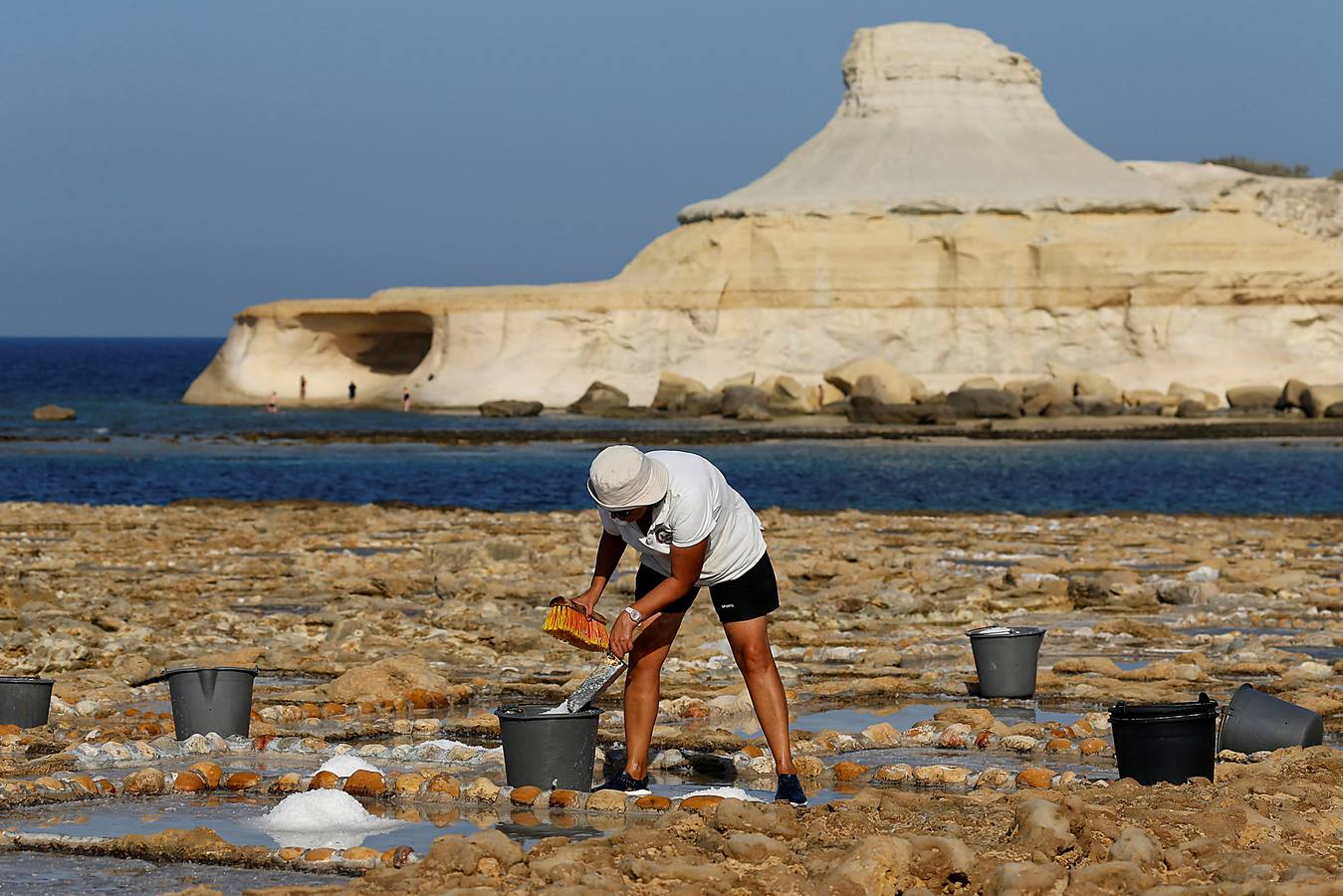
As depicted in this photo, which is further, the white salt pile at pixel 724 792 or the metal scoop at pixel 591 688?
the metal scoop at pixel 591 688

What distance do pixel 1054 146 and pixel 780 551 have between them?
59.9 meters

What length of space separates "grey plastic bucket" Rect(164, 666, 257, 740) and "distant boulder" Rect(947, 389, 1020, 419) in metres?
47.9

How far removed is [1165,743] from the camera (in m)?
7.03

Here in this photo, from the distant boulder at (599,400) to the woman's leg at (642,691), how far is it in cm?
5079

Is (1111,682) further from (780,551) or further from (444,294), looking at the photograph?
(444,294)

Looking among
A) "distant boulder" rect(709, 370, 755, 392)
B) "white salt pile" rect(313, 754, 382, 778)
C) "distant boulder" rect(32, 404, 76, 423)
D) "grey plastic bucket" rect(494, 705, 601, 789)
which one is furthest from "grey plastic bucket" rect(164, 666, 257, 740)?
"distant boulder" rect(32, 404, 76, 423)

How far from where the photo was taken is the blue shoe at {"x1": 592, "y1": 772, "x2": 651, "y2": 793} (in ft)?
23.5

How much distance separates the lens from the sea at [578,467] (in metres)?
32.1

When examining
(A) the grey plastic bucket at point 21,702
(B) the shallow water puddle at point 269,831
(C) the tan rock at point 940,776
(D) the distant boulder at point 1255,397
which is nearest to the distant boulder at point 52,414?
(D) the distant boulder at point 1255,397

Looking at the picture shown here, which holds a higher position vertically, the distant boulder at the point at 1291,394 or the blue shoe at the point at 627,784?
the blue shoe at the point at 627,784

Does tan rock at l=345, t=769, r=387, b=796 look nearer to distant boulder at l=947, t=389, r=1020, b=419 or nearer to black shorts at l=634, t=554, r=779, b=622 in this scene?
black shorts at l=634, t=554, r=779, b=622

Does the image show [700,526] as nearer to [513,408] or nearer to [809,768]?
[809,768]

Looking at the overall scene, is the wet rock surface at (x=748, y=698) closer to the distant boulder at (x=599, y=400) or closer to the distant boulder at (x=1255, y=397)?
the distant boulder at (x=599, y=400)

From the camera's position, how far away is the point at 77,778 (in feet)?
23.9
